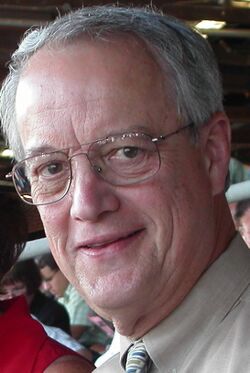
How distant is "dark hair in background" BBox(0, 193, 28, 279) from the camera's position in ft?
8.65

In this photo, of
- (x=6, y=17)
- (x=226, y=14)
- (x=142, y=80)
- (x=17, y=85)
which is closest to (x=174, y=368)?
(x=142, y=80)

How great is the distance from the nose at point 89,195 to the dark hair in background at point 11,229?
87 centimetres

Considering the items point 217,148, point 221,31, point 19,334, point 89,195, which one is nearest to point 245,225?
point 221,31

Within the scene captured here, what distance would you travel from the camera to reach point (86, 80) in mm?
1832

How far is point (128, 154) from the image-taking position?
1.82m

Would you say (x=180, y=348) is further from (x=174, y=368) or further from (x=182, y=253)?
(x=182, y=253)

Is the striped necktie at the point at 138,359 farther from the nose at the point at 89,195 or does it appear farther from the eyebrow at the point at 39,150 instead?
the eyebrow at the point at 39,150

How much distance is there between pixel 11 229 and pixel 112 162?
924mm

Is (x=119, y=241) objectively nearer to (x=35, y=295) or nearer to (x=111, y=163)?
(x=111, y=163)

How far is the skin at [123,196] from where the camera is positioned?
1.78 metres

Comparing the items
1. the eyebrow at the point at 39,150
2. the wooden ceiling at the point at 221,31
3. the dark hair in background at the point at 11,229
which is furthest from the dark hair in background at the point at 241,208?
the eyebrow at the point at 39,150

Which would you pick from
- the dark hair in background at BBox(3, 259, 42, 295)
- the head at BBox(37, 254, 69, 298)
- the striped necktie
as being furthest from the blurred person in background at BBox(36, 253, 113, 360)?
the striped necktie

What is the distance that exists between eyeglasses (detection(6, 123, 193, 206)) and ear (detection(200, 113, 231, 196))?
0.07m

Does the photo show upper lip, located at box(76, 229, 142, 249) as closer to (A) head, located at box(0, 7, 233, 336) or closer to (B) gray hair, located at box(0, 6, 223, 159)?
(A) head, located at box(0, 7, 233, 336)
